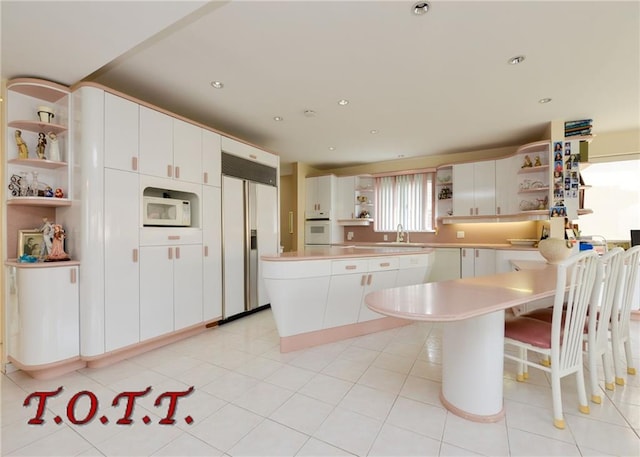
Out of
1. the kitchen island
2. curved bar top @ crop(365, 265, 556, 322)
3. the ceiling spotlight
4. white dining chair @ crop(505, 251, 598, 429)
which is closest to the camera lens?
curved bar top @ crop(365, 265, 556, 322)

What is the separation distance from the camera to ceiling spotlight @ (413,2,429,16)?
1765 mm

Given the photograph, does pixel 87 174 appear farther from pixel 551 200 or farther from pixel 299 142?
pixel 551 200

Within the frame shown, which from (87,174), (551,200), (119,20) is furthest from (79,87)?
(551,200)

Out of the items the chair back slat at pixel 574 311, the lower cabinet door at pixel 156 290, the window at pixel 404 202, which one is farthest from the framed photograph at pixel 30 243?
the window at pixel 404 202

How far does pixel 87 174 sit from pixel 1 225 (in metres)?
0.81

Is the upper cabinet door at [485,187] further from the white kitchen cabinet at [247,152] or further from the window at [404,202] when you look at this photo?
the white kitchen cabinet at [247,152]

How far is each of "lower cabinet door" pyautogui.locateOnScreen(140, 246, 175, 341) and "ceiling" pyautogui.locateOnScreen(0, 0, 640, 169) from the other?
156 cm

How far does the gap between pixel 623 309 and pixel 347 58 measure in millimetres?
2755

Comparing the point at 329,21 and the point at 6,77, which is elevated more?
the point at 329,21

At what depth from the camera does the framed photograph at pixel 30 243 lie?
232 centimetres

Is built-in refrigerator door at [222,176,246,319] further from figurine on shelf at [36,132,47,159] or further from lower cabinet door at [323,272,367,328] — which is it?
figurine on shelf at [36,132,47,159]

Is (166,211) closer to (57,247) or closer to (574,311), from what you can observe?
(57,247)

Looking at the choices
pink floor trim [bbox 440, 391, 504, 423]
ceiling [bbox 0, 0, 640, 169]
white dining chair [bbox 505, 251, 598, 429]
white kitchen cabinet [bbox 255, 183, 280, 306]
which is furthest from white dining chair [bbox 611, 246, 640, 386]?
white kitchen cabinet [bbox 255, 183, 280, 306]

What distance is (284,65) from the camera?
8.05 feet
